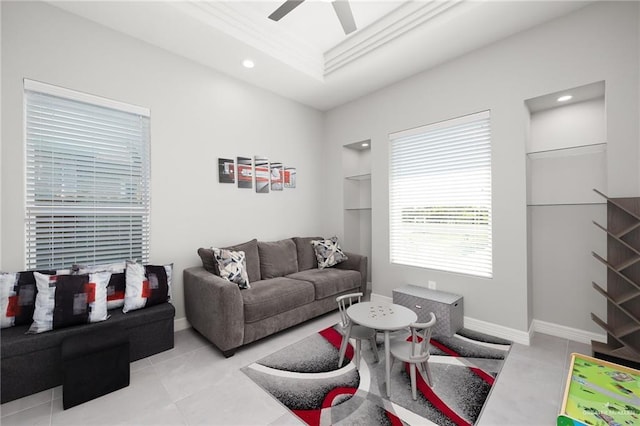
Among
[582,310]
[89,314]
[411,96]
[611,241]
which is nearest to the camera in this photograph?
[89,314]

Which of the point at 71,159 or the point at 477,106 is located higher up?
the point at 477,106

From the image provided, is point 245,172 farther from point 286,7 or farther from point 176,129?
point 286,7

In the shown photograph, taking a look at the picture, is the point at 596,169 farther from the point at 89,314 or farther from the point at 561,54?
the point at 89,314

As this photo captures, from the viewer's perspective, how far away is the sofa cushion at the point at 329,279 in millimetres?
3387

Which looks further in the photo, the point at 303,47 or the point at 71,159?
the point at 303,47

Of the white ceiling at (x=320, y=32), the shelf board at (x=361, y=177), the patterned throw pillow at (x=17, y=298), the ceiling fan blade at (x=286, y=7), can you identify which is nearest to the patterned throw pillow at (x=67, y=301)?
the patterned throw pillow at (x=17, y=298)

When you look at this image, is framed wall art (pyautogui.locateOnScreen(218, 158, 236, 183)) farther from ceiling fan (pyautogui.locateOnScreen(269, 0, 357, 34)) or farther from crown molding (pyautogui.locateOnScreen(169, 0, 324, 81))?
ceiling fan (pyautogui.locateOnScreen(269, 0, 357, 34))

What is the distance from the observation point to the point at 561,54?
2.62 m

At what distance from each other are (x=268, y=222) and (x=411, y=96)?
2.66 m

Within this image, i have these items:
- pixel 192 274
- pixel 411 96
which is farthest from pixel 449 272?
pixel 192 274

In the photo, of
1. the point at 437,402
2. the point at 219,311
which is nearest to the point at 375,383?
the point at 437,402

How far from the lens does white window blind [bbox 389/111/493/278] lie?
315cm

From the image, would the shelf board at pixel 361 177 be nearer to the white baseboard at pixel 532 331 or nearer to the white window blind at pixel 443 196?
the white window blind at pixel 443 196

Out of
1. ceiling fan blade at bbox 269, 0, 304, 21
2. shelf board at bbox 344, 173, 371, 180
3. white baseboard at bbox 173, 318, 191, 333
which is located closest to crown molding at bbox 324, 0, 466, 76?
ceiling fan blade at bbox 269, 0, 304, 21
